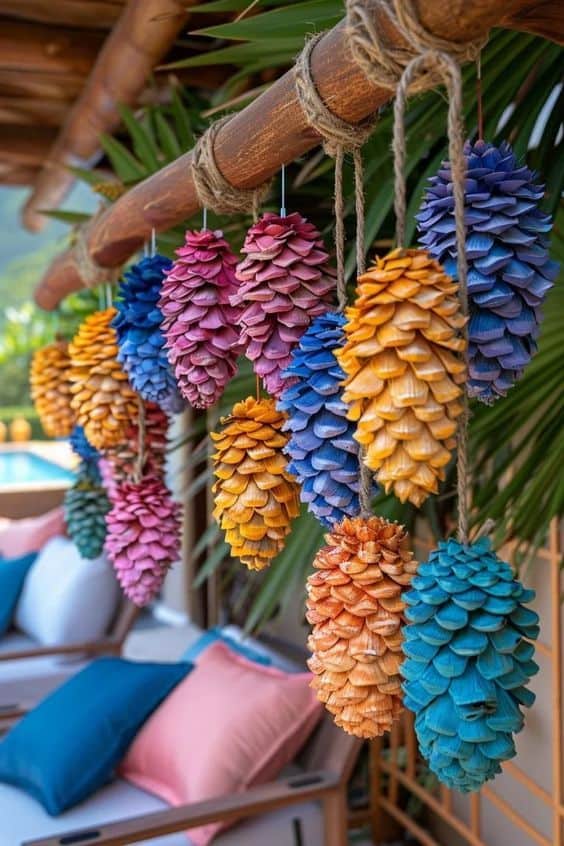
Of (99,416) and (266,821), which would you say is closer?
(99,416)

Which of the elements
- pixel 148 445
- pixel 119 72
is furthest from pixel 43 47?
pixel 148 445

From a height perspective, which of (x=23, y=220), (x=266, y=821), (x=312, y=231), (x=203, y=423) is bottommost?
(x=266, y=821)

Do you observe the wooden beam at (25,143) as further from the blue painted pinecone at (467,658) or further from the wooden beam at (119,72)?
the blue painted pinecone at (467,658)

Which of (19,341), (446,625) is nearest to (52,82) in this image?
(446,625)

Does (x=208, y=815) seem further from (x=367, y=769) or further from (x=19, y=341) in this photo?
(x=19, y=341)

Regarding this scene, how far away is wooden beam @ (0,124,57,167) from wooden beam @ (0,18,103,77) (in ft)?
2.89

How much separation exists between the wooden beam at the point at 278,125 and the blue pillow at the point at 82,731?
1.10 meters

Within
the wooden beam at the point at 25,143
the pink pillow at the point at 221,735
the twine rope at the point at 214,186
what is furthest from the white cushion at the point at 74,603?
the twine rope at the point at 214,186

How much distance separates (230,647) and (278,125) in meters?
1.55

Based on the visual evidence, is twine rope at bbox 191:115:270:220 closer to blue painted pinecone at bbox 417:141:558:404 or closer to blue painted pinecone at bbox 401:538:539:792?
blue painted pinecone at bbox 417:141:558:404

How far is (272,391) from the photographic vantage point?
625 mm

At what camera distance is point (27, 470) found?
5.17 metres

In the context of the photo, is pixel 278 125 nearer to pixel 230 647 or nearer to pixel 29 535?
pixel 230 647

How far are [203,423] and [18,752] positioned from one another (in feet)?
2.77
